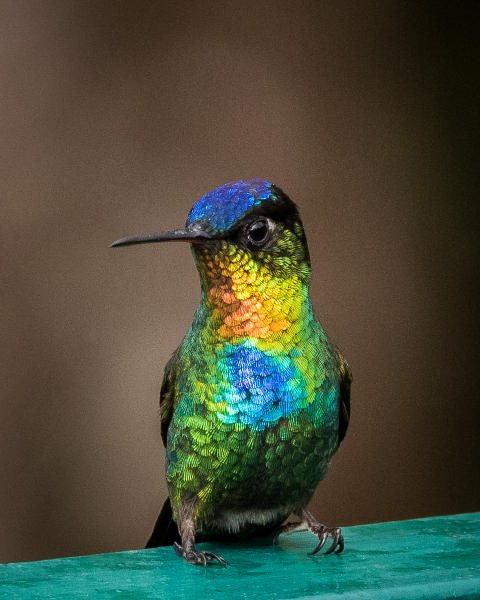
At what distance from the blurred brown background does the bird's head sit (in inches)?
51.4

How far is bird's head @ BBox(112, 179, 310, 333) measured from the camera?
1.23 meters

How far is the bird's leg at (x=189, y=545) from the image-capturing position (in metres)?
1.28

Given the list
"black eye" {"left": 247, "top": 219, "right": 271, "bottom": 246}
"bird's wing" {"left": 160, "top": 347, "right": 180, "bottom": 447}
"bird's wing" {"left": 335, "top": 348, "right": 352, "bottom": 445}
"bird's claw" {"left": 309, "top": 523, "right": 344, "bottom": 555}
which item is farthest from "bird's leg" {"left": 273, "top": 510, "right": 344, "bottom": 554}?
"black eye" {"left": 247, "top": 219, "right": 271, "bottom": 246}

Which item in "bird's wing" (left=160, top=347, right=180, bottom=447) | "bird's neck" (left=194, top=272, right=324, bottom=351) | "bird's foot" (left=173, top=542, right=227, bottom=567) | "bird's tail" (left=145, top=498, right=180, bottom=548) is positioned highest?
"bird's neck" (left=194, top=272, right=324, bottom=351)

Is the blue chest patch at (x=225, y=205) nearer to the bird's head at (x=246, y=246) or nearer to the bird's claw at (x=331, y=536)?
the bird's head at (x=246, y=246)

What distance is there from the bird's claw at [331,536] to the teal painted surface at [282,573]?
14 millimetres

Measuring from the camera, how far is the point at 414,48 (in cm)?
271

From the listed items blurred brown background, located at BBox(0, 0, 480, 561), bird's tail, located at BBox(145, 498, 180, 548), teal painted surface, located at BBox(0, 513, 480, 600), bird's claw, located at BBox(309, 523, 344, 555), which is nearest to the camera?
teal painted surface, located at BBox(0, 513, 480, 600)

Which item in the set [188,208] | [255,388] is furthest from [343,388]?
[188,208]

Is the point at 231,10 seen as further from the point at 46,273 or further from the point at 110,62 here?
the point at 46,273

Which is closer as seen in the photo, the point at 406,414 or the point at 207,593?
the point at 207,593

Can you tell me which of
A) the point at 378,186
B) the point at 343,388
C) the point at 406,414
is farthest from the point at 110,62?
the point at 343,388

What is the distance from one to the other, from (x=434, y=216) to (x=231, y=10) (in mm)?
796

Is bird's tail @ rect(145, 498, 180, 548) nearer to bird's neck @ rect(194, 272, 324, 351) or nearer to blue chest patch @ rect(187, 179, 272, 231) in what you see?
bird's neck @ rect(194, 272, 324, 351)
